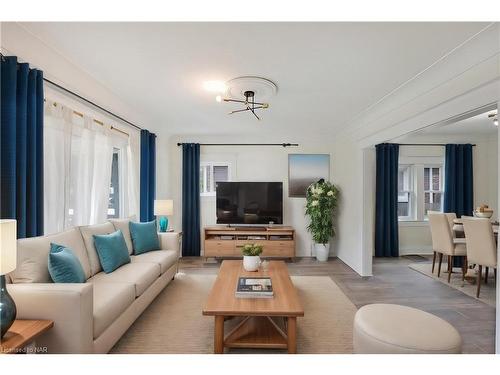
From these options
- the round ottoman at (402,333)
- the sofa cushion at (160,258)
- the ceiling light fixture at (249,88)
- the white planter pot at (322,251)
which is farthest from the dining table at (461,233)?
the sofa cushion at (160,258)

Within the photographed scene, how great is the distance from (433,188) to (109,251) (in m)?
6.24

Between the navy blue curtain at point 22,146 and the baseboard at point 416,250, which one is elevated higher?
the navy blue curtain at point 22,146

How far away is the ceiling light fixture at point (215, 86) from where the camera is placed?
9.13 feet

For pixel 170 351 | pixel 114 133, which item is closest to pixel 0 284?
pixel 170 351

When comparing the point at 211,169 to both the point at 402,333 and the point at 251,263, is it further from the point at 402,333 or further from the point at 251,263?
the point at 402,333

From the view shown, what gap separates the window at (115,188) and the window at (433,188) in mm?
6034

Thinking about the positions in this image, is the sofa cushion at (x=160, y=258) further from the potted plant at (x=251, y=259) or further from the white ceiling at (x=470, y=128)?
the white ceiling at (x=470, y=128)

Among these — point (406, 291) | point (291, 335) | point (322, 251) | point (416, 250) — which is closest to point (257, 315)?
point (291, 335)

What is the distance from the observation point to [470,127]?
15.6 ft

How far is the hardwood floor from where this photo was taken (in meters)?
2.48

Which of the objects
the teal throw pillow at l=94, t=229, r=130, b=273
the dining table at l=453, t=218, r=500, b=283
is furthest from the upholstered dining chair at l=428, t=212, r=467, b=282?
the teal throw pillow at l=94, t=229, r=130, b=273
